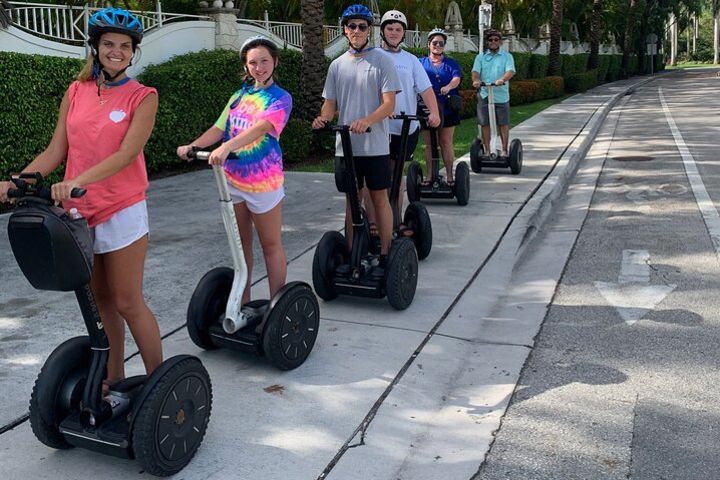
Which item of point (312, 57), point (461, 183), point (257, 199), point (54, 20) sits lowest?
point (461, 183)

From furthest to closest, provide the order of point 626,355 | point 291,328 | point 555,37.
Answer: point 555,37 < point 626,355 < point 291,328

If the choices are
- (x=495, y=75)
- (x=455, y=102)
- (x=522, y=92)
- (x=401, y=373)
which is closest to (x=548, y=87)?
(x=522, y=92)

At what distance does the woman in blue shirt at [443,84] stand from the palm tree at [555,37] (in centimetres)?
2748

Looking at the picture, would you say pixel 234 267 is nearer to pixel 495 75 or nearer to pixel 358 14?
pixel 358 14

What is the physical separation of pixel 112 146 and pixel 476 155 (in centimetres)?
853

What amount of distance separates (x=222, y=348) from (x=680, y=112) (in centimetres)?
2246

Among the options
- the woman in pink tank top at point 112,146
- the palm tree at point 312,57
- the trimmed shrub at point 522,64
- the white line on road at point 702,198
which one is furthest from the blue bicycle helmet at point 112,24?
the trimmed shrub at point 522,64

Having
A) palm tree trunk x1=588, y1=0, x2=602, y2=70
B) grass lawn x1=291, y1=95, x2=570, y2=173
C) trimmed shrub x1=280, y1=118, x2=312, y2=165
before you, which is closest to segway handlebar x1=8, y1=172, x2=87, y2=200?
grass lawn x1=291, y1=95, x2=570, y2=173

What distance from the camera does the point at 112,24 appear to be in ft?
10.6

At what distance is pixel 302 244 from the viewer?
7.52 meters

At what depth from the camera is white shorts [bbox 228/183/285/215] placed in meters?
4.43

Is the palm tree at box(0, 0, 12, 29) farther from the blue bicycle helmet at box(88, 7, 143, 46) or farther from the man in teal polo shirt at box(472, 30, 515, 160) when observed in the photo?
the blue bicycle helmet at box(88, 7, 143, 46)

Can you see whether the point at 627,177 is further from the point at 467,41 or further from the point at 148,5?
the point at 467,41

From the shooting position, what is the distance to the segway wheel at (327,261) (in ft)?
18.1
